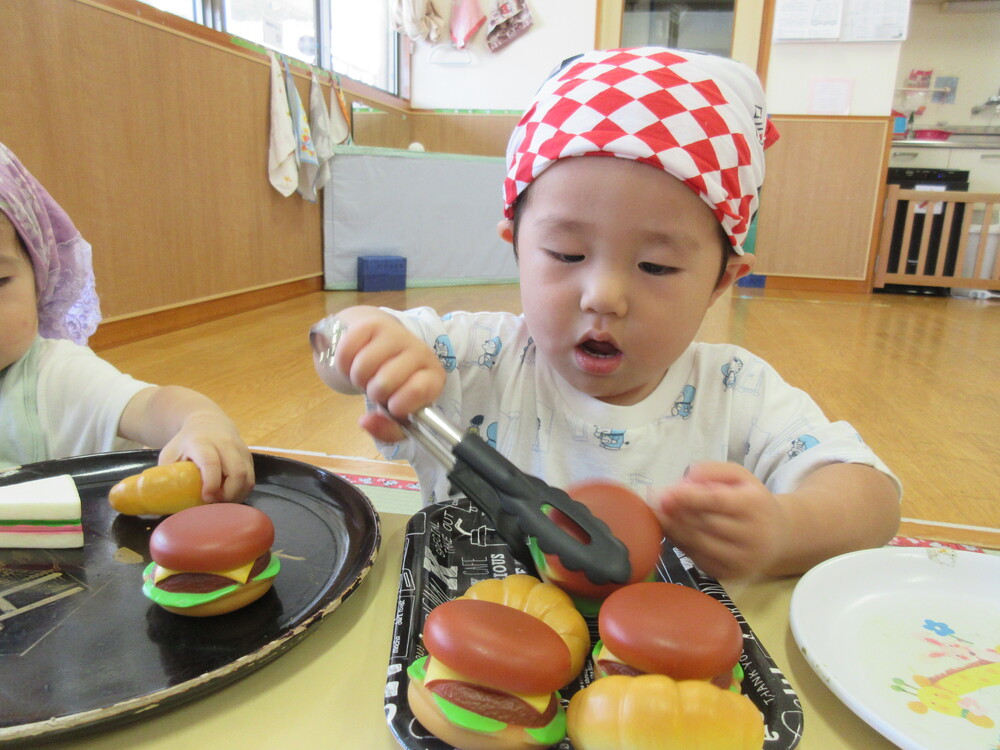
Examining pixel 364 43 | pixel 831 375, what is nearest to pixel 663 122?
pixel 831 375

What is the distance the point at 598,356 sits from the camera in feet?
2.00

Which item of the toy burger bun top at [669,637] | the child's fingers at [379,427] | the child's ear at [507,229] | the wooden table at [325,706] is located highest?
the child's ear at [507,229]

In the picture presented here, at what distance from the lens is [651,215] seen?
55cm

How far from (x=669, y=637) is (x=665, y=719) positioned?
0.13 ft

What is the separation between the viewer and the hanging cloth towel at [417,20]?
4117 millimetres

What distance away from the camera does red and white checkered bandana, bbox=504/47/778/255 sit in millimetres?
545

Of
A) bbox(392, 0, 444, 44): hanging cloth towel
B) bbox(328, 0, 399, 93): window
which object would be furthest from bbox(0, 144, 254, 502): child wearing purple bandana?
bbox(392, 0, 444, 44): hanging cloth towel

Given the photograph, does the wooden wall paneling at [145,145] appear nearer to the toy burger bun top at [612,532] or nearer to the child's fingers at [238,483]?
the child's fingers at [238,483]

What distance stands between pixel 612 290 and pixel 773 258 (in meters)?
4.27

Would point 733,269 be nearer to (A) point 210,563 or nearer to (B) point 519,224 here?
(B) point 519,224

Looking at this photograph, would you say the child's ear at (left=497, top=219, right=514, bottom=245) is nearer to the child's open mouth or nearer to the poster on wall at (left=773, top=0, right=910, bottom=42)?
the child's open mouth

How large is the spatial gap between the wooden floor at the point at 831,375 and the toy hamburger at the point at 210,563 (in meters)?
0.81

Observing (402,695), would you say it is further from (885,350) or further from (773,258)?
(773,258)

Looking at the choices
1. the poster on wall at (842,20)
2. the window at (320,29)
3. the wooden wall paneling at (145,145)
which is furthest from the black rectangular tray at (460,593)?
the poster on wall at (842,20)
